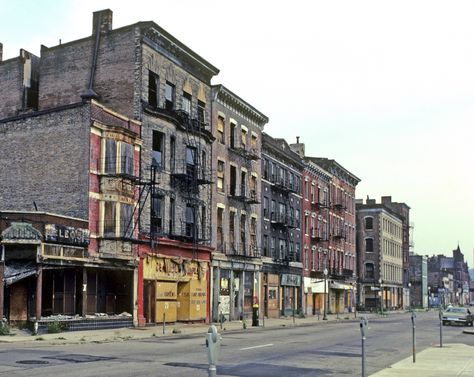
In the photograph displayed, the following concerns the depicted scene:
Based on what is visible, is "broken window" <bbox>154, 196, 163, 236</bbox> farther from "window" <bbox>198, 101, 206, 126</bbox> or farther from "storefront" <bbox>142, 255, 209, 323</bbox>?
"window" <bbox>198, 101, 206, 126</bbox>

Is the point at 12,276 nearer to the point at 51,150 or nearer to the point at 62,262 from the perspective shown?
the point at 62,262

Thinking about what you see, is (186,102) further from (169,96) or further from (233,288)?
(233,288)

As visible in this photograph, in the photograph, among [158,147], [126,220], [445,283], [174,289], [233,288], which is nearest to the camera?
[126,220]

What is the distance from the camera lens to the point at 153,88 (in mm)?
38312

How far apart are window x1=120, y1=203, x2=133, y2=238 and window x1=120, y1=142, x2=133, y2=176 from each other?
170cm

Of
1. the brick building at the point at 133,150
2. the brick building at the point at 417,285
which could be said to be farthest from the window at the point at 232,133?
the brick building at the point at 417,285

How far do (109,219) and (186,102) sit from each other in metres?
11.2

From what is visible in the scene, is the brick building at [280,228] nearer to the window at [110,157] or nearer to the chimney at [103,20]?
the chimney at [103,20]

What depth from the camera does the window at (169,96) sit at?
3962 cm

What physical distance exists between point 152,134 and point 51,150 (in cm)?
593

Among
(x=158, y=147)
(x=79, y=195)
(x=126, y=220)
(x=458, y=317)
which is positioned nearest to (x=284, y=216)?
(x=458, y=317)

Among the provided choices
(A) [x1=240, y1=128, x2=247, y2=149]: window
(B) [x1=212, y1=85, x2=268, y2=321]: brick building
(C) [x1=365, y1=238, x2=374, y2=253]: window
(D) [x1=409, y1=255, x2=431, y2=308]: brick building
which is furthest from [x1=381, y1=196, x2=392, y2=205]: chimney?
(A) [x1=240, y1=128, x2=247, y2=149]: window

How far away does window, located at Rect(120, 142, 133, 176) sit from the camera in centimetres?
3416

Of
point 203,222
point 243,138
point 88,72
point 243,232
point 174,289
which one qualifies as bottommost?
point 174,289
